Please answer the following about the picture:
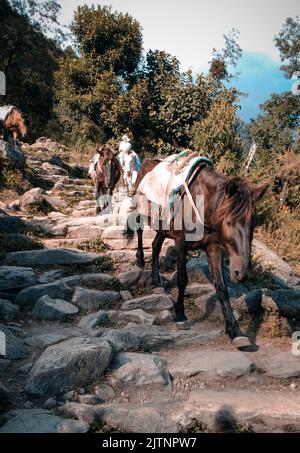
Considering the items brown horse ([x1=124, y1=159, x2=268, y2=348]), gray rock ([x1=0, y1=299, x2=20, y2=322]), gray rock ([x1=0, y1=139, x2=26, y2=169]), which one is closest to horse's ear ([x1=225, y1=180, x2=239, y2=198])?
brown horse ([x1=124, y1=159, x2=268, y2=348])

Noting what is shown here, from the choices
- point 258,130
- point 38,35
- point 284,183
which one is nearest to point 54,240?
point 284,183

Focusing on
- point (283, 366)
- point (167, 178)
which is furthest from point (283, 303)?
point (167, 178)

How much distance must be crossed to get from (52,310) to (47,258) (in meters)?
2.17

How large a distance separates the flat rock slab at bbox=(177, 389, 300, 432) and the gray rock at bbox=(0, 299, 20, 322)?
2.93m

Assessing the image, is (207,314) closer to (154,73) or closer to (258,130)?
(258,130)

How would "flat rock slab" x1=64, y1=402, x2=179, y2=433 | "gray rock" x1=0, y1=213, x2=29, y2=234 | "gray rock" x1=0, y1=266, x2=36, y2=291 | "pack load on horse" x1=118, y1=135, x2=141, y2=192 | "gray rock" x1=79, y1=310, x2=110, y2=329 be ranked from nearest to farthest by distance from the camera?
"flat rock slab" x1=64, y1=402, x2=179, y2=433, "gray rock" x1=79, y1=310, x2=110, y2=329, "gray rock" x1=0, y1=266, x2=36, y2=291, "gray rock" x1=0, y1=213, x2=29, y2=234, "pack load on horse" x1=118, y1=135, x2=141, y2=192

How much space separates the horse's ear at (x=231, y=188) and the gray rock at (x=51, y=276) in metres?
3.66

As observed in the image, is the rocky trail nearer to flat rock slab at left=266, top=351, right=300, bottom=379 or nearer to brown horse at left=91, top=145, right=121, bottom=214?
flat rock slab at left=266, top=351, right=300, bottom=379

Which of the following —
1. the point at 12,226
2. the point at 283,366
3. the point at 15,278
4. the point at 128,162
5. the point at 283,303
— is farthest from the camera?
the point at 128,162

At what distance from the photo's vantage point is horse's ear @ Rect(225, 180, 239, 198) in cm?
474

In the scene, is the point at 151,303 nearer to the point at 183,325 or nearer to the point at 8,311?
the point at 183,325

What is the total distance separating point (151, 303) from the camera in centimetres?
628

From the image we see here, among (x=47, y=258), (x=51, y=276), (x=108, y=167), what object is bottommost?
(x=51, y=276)

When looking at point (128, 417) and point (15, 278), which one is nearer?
point (128, 417)
